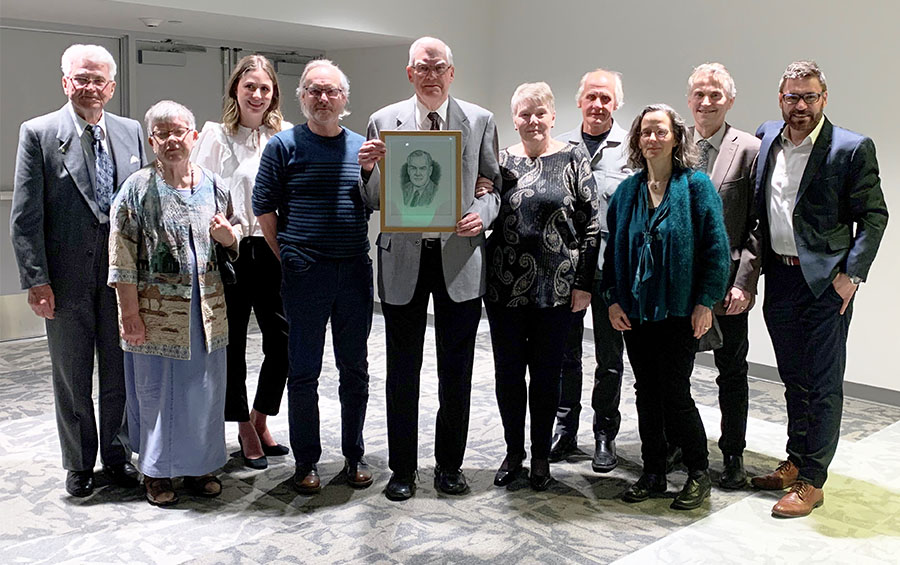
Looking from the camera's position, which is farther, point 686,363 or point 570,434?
point 570,434

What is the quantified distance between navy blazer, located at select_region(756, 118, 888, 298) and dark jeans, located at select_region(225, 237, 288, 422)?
202cm

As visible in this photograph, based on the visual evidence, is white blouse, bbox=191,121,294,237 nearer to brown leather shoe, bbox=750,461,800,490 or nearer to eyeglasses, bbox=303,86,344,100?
eyeglasses, bbox=303,86,344,100

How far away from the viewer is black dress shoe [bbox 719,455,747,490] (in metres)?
3.57

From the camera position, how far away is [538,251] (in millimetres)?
3258

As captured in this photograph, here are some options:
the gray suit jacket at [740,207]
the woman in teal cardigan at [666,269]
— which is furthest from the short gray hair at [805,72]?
the woman in teal cardigan at [666,269]

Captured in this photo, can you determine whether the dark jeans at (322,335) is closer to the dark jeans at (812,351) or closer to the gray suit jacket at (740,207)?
the gray suit jacket at (740,207)

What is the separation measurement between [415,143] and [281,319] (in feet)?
3.49

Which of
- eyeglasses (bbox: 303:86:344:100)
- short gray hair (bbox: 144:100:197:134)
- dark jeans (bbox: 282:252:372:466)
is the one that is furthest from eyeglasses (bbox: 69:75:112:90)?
dark jeans (bbox: 282:252:372:466)

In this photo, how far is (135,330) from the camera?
317 cm

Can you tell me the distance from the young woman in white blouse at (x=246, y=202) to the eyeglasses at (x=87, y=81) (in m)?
0.48

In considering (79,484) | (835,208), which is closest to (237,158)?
(79,484)

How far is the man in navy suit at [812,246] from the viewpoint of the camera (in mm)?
3193

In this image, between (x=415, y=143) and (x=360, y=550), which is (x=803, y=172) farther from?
(x=360, y=550)

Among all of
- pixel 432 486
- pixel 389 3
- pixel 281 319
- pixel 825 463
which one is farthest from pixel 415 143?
pixel 389 3
